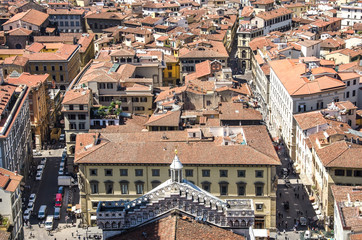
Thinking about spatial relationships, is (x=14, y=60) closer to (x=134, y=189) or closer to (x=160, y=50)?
(x=160, y=50)

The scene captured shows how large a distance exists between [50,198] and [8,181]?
823 inches

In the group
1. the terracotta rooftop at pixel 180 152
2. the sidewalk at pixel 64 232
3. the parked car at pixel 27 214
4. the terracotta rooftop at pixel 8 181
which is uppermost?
the terracotta rooftop at pixel 180 152

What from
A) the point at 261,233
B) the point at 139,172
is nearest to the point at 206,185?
the point at 139,172

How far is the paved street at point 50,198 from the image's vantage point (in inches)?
4146

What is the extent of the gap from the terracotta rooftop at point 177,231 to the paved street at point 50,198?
3349cm

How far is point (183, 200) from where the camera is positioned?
73.2 metres

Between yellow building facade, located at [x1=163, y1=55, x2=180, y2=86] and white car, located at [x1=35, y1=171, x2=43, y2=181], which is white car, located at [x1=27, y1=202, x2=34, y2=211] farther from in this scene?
yellow building facade, located at [x1=163, y1=55, x2=180, y2=86]

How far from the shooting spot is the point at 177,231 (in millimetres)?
70500

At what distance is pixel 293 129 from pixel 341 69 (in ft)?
97.6

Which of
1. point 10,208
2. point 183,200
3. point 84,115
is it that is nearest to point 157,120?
point 84,115

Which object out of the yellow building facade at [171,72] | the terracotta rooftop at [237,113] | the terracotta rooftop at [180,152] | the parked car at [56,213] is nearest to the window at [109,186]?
the terracotta rooftop at [180,152]

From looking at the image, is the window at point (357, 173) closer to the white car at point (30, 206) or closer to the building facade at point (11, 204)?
the building facade at point (11, 204)

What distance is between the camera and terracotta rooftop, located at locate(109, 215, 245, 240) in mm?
70188

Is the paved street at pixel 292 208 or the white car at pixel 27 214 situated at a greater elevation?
the white car at pixel 27 214
